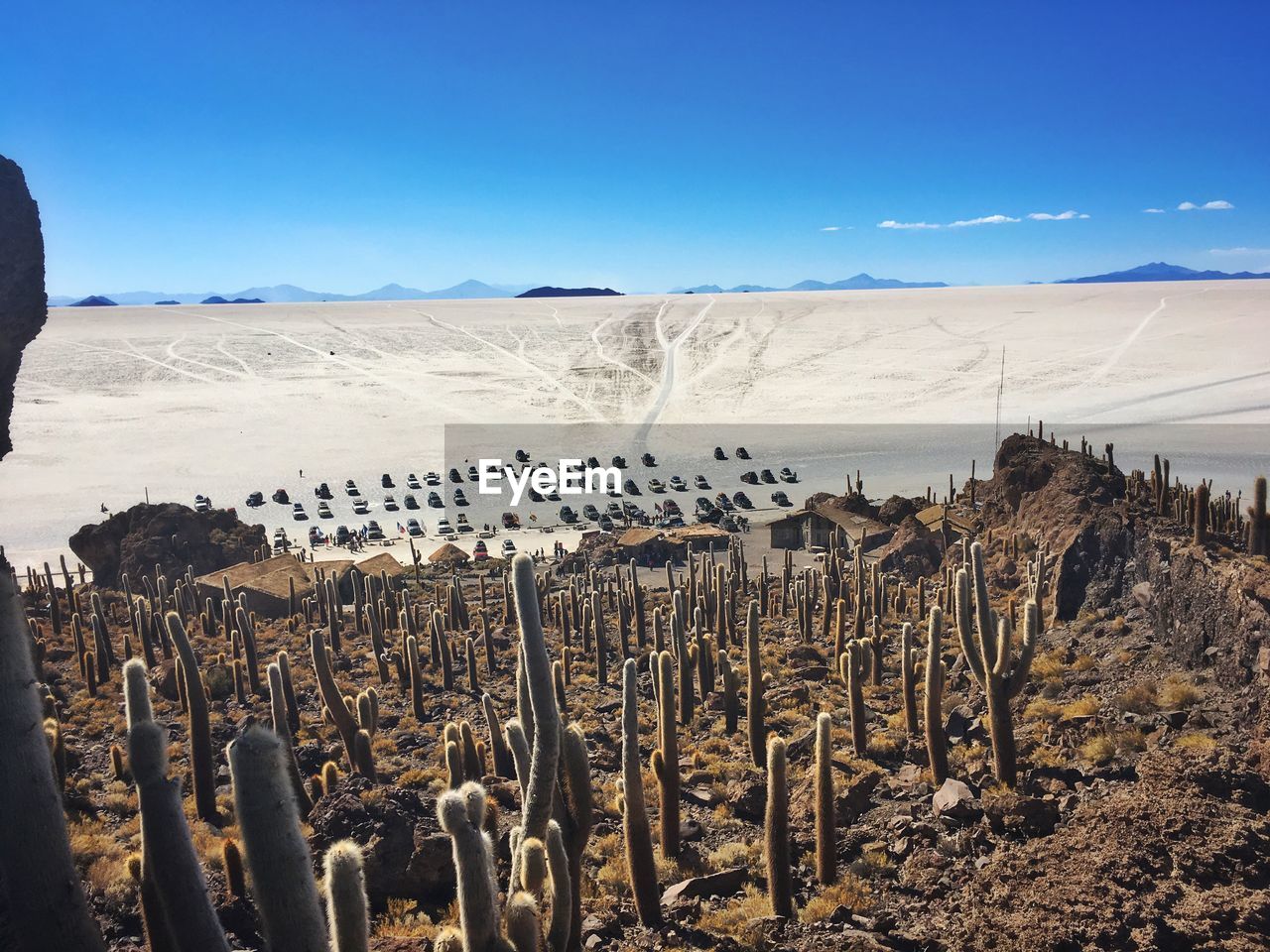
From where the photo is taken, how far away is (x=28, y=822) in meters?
5.03

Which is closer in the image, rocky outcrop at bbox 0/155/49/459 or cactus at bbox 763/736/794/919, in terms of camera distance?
rocky outcrop at bbox 0/155/49/459

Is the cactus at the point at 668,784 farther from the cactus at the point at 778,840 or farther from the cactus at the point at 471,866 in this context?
the cactus at the point at 471,866

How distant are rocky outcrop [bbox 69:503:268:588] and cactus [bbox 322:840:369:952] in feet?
94.5

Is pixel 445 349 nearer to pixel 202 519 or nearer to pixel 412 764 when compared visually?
pixel 202 519

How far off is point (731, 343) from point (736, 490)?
5925 cm

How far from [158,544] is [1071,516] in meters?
27.7

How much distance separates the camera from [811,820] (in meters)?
10.9

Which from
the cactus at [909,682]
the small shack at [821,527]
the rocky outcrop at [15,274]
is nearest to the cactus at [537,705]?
the rocky outcrop at [15,274]

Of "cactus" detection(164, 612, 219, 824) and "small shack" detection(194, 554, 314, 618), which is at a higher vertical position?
"cactus" detection(164, 612, 219, 824)

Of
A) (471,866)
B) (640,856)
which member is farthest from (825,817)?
(471,866)

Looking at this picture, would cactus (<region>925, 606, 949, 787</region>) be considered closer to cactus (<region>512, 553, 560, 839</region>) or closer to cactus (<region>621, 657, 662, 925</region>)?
cactus (<region>621, 657, 662, 925</region>)

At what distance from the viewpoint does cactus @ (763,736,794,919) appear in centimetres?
897

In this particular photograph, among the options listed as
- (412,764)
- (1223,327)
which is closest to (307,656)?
(412,764)

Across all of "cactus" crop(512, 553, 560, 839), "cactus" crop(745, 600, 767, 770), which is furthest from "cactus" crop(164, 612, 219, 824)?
"cactus" crop(745, 600, 767, 770)
